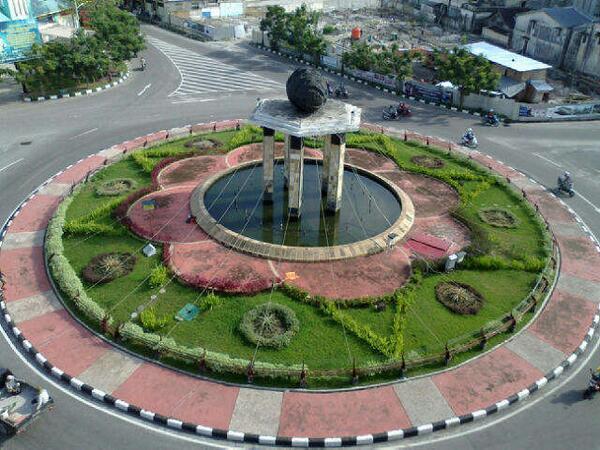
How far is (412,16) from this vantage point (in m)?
103

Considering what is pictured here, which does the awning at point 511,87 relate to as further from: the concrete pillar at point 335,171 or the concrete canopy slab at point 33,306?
the concrete canopy slab at point 33,306

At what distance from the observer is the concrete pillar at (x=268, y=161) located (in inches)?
1432

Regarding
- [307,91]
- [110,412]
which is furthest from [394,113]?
[110,412]

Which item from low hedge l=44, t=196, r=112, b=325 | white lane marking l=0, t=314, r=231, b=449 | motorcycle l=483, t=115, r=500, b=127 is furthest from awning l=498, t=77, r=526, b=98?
white lane marking l=0, t=314, r=231, b=449

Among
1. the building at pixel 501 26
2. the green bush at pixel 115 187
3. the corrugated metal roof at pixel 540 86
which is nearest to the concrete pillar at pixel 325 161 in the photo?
the green bush at pixel 115 187

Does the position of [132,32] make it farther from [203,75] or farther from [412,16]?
[412,16]

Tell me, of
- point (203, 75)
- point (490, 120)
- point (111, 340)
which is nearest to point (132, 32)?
point (203, 75)

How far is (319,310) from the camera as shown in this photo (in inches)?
1112

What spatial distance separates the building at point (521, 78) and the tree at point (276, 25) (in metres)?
26.5

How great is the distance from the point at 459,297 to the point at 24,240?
26929 millimetres

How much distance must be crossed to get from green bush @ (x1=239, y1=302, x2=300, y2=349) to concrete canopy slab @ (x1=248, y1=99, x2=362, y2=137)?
36.5 feet

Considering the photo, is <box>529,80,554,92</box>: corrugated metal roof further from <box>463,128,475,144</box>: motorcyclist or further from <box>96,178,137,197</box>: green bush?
<box>96,178,137,197</box>: green bush

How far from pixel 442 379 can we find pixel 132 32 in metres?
57.8

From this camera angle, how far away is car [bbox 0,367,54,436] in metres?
21.6
